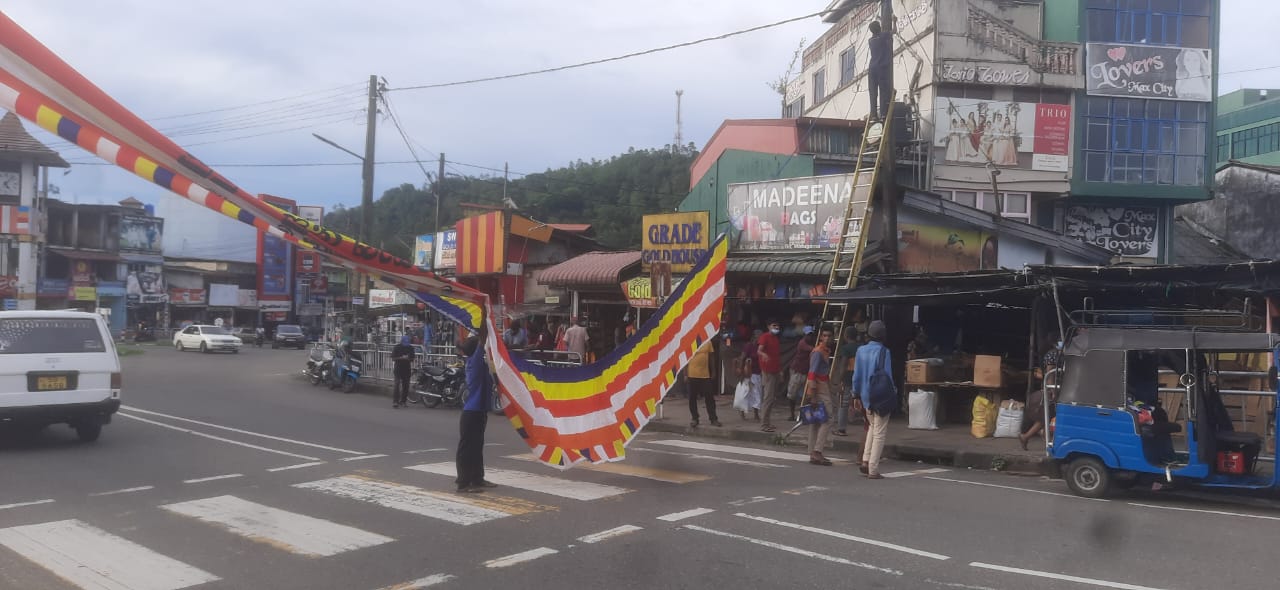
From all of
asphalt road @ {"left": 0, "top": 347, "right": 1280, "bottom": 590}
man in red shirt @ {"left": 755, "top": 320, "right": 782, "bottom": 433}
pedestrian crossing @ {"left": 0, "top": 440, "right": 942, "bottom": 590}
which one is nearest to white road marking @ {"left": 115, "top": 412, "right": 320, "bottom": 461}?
asphalt road @ {"left": 0, "top": 347, "right": 1280, "bottom": 590}

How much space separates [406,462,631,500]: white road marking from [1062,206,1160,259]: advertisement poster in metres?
22.2

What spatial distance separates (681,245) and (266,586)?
13220 mm

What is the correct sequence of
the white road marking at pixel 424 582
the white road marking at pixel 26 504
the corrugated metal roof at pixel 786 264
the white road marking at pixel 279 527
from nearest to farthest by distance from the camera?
the white road marking at pixel 424 582 < the white road marking at pixel 279 527 < the white road marking at pixel 26 504 < the corrugated metal roof at pixel 786 264

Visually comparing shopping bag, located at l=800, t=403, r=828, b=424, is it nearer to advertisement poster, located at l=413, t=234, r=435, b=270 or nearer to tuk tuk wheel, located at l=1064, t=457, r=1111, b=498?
→ tuk tuk wheel, located at l=1064, t=457, r=1111, b=498

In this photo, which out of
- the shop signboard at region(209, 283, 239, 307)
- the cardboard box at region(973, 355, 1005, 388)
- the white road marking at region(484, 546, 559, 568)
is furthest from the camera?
the shop signboard at region(209, 283, 239, 307)

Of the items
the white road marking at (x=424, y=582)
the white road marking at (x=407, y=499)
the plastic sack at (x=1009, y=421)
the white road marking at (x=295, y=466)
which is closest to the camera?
the white road marking at (x=424, y=582)

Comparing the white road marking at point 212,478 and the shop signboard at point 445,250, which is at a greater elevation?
the shop signboard at point 445,250

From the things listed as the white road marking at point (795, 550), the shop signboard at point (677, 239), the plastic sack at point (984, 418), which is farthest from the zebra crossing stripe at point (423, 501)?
the shop signboard at point (677, 239)

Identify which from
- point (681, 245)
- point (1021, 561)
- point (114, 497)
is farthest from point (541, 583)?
point (681, 245)

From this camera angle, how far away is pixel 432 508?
27.1 feet

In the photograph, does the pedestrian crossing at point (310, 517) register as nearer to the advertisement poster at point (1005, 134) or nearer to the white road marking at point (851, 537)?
the white road marking at point (851, 537)

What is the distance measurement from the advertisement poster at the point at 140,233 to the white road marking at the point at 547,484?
181 ft

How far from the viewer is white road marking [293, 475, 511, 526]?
793 centimetres

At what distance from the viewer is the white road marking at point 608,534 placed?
7.04m
